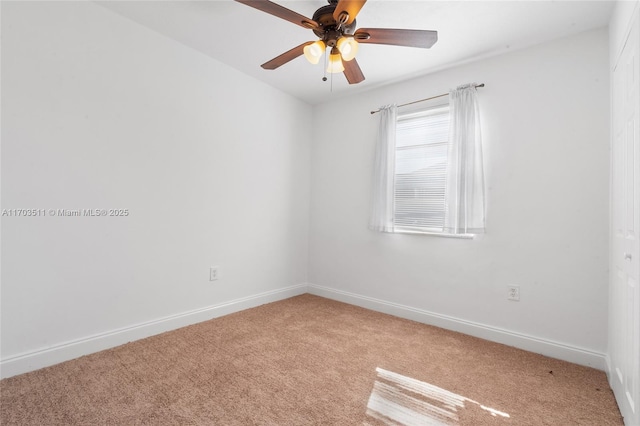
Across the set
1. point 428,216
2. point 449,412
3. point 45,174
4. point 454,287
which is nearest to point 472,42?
point 428,216

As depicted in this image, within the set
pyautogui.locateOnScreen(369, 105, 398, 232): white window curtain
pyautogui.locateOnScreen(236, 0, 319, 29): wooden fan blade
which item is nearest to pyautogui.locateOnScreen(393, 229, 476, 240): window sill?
pyautogui.locateOnScreen(369, 105, 398, 232): white window curtain

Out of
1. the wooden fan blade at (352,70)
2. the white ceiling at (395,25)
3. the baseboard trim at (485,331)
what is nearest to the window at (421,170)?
the white ceiling at (395,25)

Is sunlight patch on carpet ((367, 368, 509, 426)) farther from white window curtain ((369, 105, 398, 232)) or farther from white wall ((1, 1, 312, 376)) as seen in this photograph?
white wall ((1, 1, 312, 376))

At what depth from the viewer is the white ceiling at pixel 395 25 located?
202cm

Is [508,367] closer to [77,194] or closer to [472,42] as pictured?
[472,42]

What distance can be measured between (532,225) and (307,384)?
2.08 meters

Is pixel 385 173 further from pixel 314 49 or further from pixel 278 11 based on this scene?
pixel 278 11

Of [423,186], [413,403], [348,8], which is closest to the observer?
[348,8]

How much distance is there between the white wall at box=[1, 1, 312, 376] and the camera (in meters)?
1.86

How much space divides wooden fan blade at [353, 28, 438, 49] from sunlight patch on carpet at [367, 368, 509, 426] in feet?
6.71

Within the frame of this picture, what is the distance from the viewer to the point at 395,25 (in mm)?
2225

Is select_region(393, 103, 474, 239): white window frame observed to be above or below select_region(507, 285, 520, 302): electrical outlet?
above

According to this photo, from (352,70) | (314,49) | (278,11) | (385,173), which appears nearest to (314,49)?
(314,49)

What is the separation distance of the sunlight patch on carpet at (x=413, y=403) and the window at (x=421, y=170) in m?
1.45
